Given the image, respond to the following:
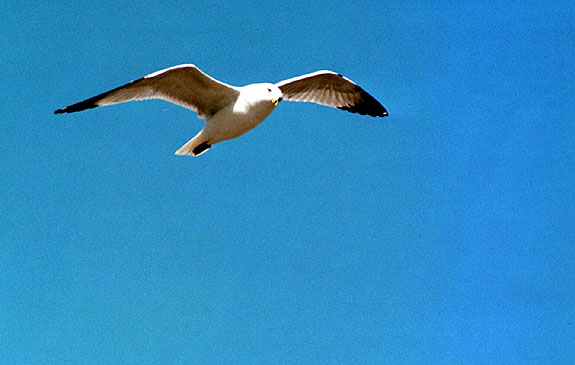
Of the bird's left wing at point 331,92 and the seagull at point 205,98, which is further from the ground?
the bird's left wing at point 331,92

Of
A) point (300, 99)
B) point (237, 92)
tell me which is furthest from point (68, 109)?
point (300, 99)

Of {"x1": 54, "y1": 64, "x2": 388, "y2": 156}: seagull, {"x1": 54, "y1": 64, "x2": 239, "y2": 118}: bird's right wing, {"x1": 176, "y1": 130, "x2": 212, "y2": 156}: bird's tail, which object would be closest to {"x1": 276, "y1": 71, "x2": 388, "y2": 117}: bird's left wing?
{"x1": 54, "y1": 64, "x2": 388, "y2": 156}: seagull

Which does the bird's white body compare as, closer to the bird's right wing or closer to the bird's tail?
the bird's tail

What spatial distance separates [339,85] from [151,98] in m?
2.76

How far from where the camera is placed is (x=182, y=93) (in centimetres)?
805

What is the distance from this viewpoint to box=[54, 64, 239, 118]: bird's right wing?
24.8ft

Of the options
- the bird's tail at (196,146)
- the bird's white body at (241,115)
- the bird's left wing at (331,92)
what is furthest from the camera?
the bird's left wing at (331,92)

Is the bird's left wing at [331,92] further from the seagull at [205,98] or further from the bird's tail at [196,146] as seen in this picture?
the bird's tail at [196,146]

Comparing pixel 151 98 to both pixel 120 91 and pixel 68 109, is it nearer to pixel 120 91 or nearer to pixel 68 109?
pixel 120 91

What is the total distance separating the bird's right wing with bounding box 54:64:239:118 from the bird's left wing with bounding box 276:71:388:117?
112 cm

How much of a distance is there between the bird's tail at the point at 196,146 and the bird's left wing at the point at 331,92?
127cm

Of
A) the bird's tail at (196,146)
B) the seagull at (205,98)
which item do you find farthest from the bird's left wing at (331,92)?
the bird's tail at (196,146)

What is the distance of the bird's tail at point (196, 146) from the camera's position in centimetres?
815

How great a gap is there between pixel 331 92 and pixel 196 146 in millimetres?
2235
